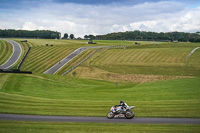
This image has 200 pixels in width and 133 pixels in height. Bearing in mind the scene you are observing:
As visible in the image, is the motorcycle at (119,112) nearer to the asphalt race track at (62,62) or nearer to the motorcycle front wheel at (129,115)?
the motorcycle front wheel at (129,115)

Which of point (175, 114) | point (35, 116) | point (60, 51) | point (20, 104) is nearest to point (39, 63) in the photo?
point (60, 51)

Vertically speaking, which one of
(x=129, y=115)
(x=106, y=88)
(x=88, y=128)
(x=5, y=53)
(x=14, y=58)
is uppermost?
(x=5, y=53)

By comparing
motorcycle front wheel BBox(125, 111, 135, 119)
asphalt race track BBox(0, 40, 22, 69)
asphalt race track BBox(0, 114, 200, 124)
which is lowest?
asphalt race track BBox(0, 114, 200, 124)

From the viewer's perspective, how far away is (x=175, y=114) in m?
23.3

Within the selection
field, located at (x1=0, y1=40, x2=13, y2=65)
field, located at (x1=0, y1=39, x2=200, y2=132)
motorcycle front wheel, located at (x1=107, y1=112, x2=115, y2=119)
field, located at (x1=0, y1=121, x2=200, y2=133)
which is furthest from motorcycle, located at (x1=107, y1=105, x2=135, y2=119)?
field, located at (x1=0, y1=40, x2=13, y2=65)

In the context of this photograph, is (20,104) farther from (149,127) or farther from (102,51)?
(102,51)

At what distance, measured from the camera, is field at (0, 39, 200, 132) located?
23.5m

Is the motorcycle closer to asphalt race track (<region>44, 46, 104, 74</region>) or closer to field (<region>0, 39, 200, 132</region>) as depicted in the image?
field (<region>0, 39, 200, 132</region>)

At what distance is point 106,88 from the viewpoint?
4419cm

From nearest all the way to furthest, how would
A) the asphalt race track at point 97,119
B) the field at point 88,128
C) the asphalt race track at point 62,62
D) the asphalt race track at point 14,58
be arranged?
1. the field at point 88,128
2. the asphalt race track at point 97,119
3. the asphalt race track at point 62,62
4. the asphalt race track at point 14,58

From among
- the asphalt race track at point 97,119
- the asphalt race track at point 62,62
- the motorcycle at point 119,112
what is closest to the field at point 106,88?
the asphalt race track at point 97,119

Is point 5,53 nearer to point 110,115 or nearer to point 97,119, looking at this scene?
point 97,119

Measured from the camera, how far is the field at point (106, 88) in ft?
77.0

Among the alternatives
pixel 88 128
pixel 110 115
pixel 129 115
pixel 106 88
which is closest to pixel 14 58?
pixel 106 88
